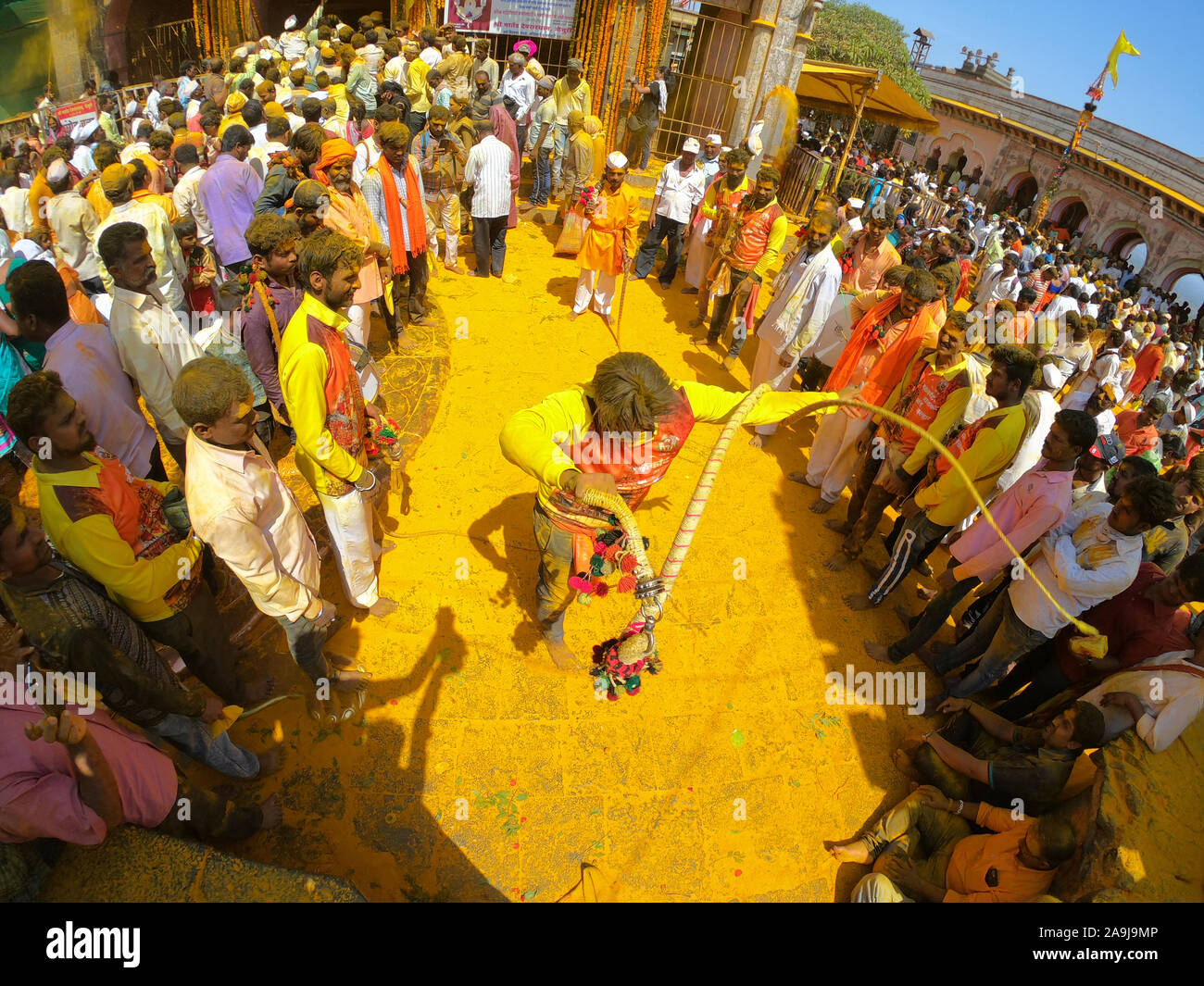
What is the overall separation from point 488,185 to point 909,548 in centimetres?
663

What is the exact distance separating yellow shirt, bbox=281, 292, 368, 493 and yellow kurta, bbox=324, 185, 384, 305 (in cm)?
203

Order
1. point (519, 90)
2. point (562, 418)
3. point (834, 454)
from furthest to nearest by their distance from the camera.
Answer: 1. point (519, 90)
2. point (834, 454)
3. point (562, 418)

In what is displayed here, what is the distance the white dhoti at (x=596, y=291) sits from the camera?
837 cm

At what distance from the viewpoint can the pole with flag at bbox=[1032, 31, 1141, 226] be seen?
2083 cm

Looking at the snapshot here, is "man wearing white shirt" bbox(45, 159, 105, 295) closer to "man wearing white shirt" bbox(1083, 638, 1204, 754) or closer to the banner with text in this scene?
"man wearing white shirt" bbox(1083, 638, 1204, 754)

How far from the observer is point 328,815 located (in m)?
3.53

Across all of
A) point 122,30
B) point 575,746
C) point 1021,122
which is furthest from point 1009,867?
point 1021,122

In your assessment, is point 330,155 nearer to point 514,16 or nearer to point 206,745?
point 206,745

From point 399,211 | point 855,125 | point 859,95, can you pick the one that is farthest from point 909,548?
point 859,95

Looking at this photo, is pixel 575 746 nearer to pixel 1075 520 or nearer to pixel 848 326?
pixel 1075 520

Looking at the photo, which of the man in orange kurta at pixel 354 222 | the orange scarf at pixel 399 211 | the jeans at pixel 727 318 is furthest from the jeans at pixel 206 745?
the jeans at pixel 727 318

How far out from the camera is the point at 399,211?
265 inches

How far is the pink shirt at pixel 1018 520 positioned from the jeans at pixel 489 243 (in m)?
6.98

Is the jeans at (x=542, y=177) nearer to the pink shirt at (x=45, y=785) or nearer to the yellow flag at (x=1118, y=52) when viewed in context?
the pink shirt at (x=45, y=785)
